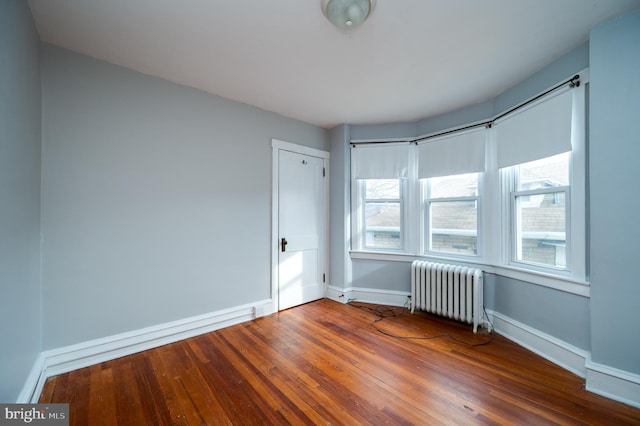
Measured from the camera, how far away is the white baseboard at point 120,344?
181cm

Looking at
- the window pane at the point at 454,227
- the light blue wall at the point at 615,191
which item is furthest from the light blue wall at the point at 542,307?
the window pane at the point at 454,227

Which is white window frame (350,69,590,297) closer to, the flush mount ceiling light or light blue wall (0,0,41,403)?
the flush mount ceiling light

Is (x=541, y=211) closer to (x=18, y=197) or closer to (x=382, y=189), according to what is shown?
(x=382, y=189)

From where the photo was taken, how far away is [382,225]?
3.74 meters

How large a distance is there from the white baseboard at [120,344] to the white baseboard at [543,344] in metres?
2.86

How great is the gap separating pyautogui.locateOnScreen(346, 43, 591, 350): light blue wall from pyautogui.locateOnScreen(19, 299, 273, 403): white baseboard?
5.94ft

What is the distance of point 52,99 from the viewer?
198cm

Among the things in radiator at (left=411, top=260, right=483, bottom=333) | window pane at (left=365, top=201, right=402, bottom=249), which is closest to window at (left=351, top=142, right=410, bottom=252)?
window pane at (left=365, top=201, right=402, bottom=249)

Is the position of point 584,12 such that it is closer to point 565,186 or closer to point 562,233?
point 565,186

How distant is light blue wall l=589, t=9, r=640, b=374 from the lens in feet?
5.54

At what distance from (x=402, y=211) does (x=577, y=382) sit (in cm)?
231

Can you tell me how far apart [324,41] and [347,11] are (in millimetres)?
375

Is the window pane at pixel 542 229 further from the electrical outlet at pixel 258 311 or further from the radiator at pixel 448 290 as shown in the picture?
the electrical outlet at pixel 258 311

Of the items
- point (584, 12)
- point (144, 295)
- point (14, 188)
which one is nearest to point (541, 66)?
point (584, 12)
